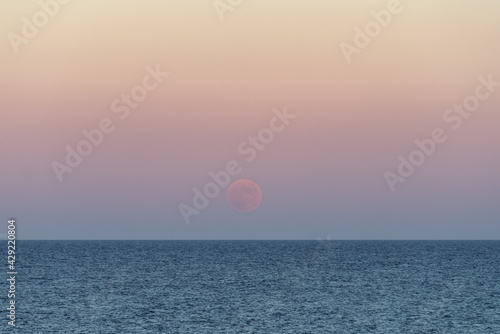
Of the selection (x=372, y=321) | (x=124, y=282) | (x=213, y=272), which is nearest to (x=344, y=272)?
(x=213, y=272)

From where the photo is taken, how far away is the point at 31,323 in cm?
5856

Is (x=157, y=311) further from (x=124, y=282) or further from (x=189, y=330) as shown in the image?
(x=124, y=282)

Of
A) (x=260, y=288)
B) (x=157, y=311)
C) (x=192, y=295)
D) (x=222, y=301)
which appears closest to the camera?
(x=157, y=311)

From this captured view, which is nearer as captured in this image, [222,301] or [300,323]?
[300,323]

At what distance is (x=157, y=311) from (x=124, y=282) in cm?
3288

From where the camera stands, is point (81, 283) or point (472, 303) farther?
point (81, 283)

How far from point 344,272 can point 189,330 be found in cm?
7050

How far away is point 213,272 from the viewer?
394 feet

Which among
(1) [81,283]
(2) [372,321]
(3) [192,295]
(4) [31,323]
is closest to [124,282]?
(1) [81,283]

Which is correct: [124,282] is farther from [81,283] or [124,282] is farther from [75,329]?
[75,329]

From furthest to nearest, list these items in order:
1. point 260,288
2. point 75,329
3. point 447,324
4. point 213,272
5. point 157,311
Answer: point 213,272 < point 260,288 < point 157,311 < point 447,324 < point 75,329

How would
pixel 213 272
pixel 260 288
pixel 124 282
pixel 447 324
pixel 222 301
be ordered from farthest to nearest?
pixel 213 272 → pixel 124 282 → pixel 260 288 → pixel 222 301 → pixel 447 324

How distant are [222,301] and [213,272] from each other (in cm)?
4513

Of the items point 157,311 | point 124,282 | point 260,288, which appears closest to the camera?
point 157,311
